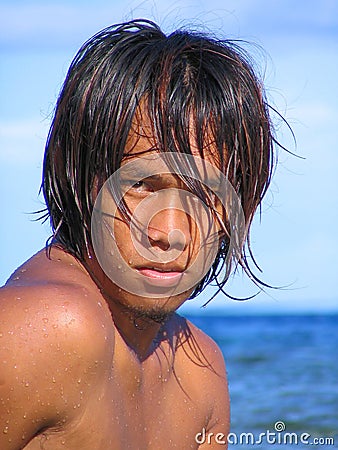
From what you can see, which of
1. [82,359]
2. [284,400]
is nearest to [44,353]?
[82,359]

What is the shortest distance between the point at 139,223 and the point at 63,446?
558mm

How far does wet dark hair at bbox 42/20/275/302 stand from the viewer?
2.04 m

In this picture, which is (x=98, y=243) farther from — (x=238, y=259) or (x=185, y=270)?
(x=238, y=259)

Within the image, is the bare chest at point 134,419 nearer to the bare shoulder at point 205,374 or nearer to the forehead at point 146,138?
the bare shoulder at point 205,374

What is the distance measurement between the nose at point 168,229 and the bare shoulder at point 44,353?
22 centimetres

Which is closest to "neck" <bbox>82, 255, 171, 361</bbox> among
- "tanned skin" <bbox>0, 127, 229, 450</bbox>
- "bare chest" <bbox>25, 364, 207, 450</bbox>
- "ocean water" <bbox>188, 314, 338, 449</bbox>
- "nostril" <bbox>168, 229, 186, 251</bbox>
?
"tanned skin" <bbox>0, 127, 229, 450</bbox>

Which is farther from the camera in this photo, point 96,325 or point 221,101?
point 221,101

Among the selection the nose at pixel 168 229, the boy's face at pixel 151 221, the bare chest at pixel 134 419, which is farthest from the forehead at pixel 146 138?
the bare chest at pixel 134 419

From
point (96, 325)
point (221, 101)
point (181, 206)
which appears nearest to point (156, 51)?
point (221, 101)

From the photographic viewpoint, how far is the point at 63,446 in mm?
1990

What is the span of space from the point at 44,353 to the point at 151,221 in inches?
16.0

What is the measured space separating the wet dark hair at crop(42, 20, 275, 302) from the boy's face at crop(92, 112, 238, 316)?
0.03m

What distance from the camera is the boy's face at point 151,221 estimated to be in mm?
2023

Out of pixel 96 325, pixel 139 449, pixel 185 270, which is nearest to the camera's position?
pixel 96 325
